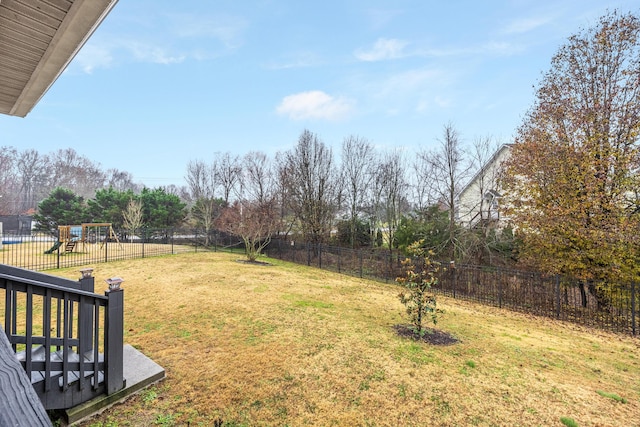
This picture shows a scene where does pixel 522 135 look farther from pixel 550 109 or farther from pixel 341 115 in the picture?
pixel 341 115

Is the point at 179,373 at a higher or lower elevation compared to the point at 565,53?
lower

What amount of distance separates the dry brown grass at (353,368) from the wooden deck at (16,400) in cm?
287

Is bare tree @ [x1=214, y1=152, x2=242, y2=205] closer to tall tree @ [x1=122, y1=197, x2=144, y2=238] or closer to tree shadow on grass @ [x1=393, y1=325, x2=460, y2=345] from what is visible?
tall tree @ [x1=122, y1=197, x2=144, y2=238]

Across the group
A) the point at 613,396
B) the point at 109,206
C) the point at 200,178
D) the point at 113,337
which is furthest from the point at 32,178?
the point at 613,396

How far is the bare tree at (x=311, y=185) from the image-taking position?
64.0 feet

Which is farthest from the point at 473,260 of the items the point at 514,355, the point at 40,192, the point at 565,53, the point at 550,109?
the point at 40,192

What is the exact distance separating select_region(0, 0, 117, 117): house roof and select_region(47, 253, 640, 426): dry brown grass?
11.3ft

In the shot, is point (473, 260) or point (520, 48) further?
point (473, 260)

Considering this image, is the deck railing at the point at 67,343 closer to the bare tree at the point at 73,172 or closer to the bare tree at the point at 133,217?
the bare tree at the point at 133,217

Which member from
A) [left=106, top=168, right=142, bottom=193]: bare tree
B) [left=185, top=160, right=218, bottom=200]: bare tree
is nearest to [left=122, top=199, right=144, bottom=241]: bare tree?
[left=185, top=160, right=218, bottom=200]: bare tree

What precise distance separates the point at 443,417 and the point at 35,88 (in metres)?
5.60

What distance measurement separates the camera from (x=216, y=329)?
5.08 metres

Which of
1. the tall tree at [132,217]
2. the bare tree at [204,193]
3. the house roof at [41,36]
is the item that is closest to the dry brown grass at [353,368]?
the house roof at [41,36]

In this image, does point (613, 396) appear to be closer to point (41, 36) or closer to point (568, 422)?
point (568, 422)
